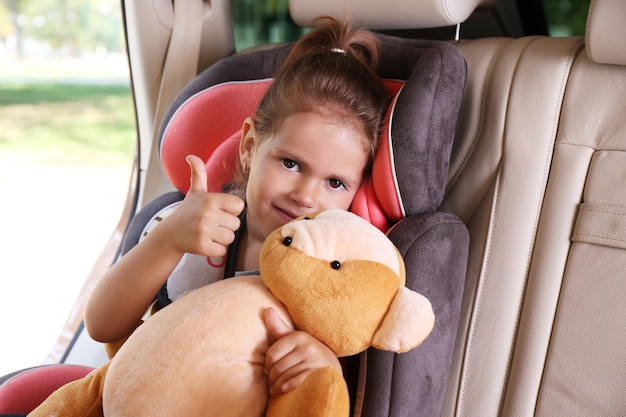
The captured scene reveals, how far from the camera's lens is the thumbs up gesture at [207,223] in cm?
98

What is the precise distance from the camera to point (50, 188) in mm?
4582

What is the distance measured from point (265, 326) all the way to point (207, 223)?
20cm

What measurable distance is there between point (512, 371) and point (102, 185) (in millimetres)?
4084

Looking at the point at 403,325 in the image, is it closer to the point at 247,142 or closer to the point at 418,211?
the point at 418,211

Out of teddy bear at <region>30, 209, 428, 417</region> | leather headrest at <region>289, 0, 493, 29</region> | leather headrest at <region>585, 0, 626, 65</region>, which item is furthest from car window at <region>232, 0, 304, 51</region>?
teddy bear at <region>30, 209, 428, 417</region>

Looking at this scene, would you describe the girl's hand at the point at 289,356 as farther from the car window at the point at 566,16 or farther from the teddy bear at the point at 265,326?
the car window at the point at 566,16

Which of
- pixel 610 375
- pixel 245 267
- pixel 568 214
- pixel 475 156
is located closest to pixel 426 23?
pixel 475 156

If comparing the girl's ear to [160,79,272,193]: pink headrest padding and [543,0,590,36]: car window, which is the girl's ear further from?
[543,0,590,36]: car window

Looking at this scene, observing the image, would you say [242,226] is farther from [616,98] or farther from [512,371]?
[616,98]

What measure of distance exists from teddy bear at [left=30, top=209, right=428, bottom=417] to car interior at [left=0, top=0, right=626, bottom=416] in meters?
0.24

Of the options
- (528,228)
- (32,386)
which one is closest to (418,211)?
(528,228)

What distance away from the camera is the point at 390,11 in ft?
4.38

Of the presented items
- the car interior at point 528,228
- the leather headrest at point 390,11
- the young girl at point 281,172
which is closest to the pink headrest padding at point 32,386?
the car interior at point 528,228

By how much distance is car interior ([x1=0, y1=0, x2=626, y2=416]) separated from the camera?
3.57 ft
